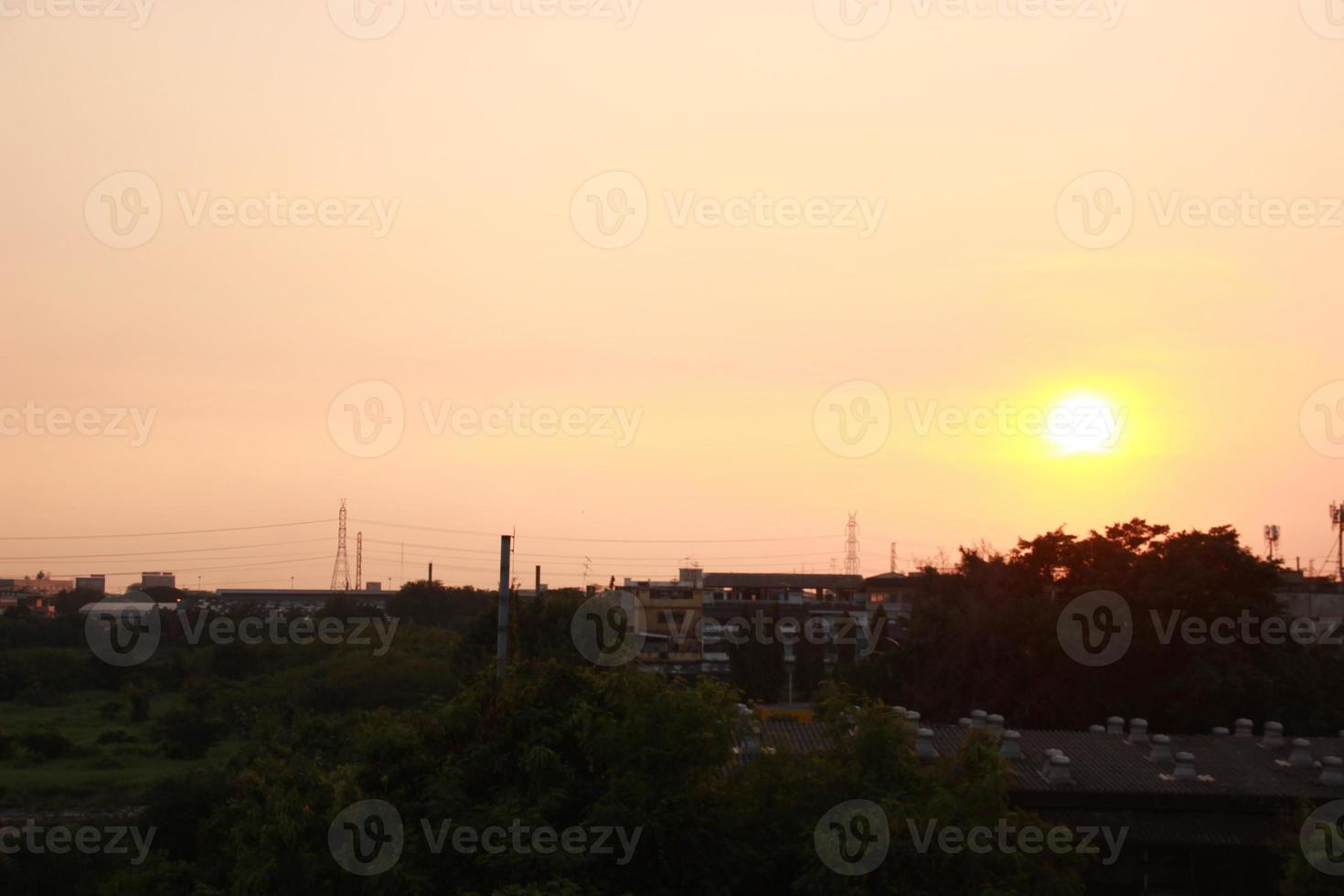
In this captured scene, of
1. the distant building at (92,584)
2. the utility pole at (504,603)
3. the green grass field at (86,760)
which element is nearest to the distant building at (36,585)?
the distant building at (92,584)

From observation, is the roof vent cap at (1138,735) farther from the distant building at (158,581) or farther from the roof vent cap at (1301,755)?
the distant building at (158,581)

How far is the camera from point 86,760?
4166 cm

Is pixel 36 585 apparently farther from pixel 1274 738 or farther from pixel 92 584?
pixel 1274 738

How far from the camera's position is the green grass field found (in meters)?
36.5

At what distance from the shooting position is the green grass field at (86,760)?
36.5 m

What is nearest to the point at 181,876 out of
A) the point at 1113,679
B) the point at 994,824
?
the point at 994,824

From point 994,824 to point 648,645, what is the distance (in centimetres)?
4513

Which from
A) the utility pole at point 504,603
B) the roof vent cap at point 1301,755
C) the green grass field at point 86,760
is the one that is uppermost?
the utility pole at point 504,603

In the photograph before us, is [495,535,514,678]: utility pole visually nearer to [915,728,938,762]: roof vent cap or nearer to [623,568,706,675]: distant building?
[915,728,938,762]: roof vent cap

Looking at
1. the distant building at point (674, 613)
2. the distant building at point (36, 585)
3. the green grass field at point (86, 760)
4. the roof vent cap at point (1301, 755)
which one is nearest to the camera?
the roof vent cap at point (1301, 755)

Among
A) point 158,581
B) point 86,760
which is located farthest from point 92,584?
point 86,760

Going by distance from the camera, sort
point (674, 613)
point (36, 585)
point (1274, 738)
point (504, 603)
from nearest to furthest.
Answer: point (504, 603) < point (1274, 738) < point (674, 613) < point (36, 585)

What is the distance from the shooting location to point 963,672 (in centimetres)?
3419

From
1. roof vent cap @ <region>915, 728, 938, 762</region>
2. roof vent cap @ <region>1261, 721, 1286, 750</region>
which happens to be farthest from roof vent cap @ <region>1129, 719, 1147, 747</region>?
roof vent cap @ <region>915, 728, 938, 762</region>
